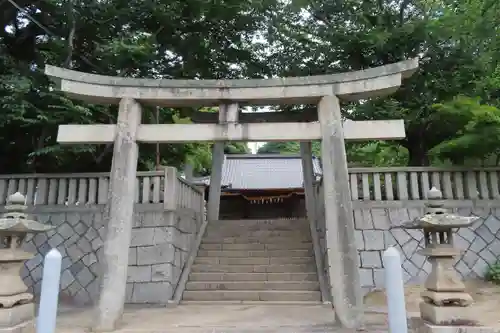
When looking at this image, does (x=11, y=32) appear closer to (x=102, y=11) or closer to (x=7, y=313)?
(x=102, y=11)

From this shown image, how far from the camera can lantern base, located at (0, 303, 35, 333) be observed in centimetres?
474

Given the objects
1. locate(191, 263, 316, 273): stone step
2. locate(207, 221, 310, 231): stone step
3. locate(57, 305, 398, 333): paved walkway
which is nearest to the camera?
locate(57, 305, 398, 333): paved walkway

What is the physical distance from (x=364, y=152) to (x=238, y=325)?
26.4 feet

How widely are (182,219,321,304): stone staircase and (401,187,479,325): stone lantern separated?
340 centimetres

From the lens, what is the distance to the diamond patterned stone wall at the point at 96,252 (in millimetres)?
8359

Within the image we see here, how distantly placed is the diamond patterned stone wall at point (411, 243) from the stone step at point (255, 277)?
1261mm

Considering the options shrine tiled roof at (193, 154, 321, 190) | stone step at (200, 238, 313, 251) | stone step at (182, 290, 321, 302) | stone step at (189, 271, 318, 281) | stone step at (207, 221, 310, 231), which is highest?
shrine tiled roof at (193, 154, 321, 190)

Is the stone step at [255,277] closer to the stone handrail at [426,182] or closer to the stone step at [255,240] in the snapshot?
the stone step at [255,240]

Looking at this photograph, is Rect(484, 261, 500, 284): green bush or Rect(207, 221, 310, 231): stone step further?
Rect(207, 221, 310, 231): stone step

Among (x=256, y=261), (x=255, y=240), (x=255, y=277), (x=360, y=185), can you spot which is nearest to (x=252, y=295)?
(x=255, y=277)

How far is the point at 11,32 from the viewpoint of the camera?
1035 centimetres

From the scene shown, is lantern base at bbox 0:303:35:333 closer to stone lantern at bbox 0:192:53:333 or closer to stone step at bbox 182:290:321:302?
stone lantern at bbox 0:192:53:333

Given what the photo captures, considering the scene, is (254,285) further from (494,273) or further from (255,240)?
(494,273)

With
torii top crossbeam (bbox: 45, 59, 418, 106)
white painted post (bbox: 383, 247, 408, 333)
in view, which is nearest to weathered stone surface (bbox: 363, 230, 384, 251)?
torii top crossbeam (bbox: 45, 59, 418, 106)
